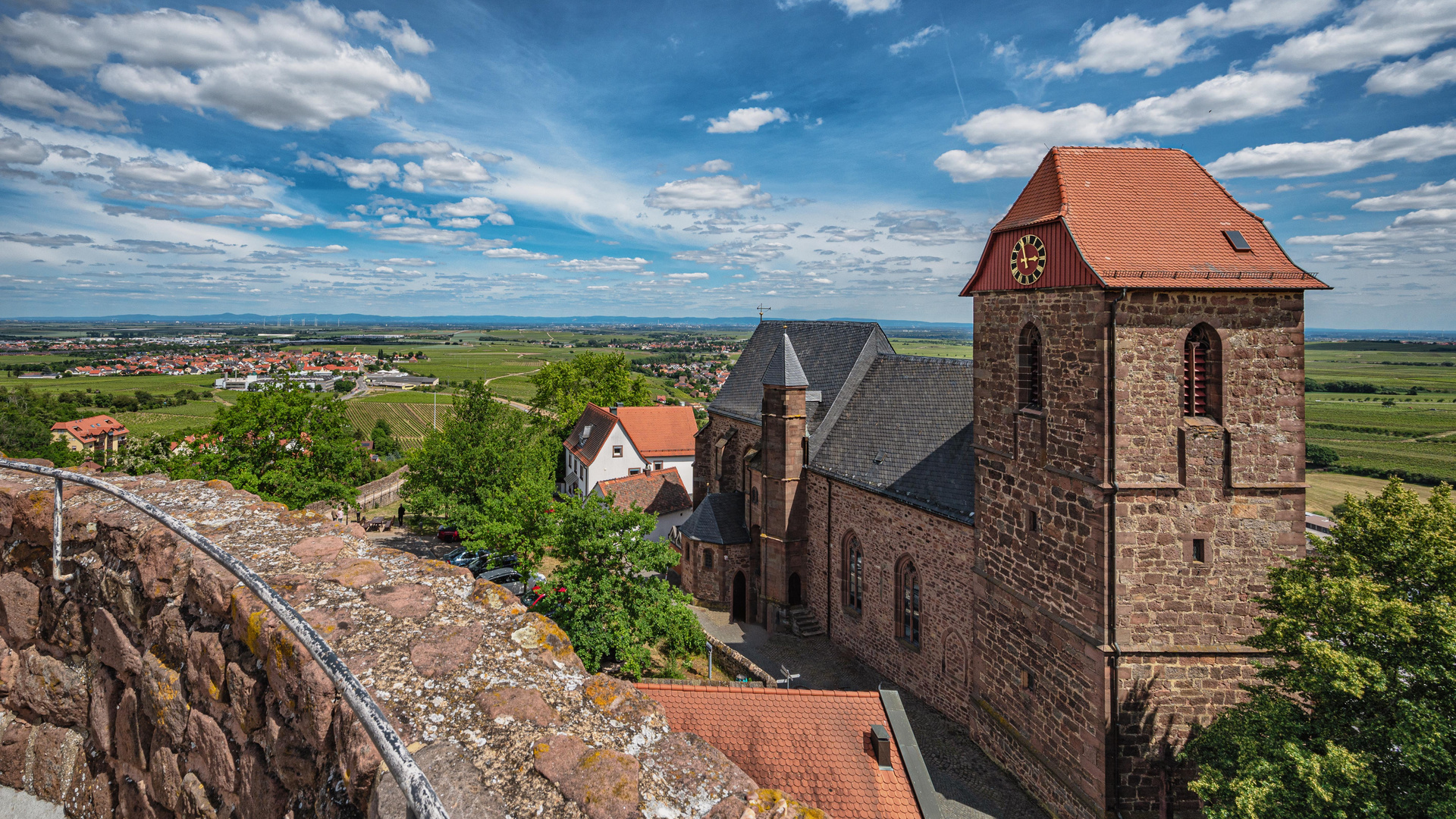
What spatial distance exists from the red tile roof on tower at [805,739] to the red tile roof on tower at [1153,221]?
32.0 feet

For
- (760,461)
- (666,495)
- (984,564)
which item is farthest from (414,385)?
(984,564)

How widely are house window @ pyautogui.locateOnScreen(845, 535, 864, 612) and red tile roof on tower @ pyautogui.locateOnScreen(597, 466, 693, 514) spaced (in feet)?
54.3

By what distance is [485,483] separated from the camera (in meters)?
29.7

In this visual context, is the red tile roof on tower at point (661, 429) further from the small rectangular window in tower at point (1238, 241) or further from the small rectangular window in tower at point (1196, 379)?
the small rectangular window in tower at point (1238, 241)

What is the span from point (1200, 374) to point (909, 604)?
40.0 feet

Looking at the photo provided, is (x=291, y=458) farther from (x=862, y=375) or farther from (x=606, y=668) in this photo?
(x=862, y=375)

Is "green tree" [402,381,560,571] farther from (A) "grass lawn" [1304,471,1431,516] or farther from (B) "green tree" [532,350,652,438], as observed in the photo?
(A) "grass lawn" [1304,471,1431,516]

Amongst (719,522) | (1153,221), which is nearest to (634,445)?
(719,522)

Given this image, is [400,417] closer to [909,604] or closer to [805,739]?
[909,604]

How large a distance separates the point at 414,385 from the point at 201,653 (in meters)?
172

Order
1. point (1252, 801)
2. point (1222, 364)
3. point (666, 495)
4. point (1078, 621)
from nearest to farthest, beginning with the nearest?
point (1252, 801), point (1222, 364), point (1078, 621), point (666, 495)

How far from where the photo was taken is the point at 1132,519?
1355cm

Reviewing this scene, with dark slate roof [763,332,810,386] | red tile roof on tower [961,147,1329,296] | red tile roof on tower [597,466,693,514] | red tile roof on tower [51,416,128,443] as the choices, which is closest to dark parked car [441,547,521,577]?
red tile roof on tower [597,466,693,514]

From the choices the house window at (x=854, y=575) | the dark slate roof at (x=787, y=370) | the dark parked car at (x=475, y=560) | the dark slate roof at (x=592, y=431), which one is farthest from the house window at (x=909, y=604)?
the dark slate roof at (x=592, y=431)
